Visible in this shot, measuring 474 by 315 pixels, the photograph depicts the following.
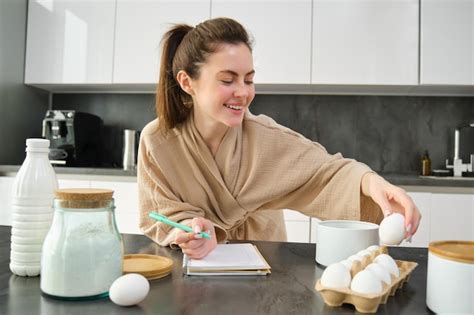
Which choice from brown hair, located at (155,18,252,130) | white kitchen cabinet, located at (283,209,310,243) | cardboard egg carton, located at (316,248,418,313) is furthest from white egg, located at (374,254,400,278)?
white kitchen cabinet, located at (283,209,310,243)

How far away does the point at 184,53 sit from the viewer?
→ 1383 mm

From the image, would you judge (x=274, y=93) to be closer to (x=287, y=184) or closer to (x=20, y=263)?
(x=287, y=184)

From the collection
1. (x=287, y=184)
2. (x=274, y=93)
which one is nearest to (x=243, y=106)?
(x=287, y=184)

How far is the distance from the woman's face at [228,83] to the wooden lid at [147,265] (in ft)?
1.70

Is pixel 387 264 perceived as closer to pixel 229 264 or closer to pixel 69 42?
pixel 229 264

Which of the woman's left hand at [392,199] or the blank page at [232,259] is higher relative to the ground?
the woman's left hand at [392,199]

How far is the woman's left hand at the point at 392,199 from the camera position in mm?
935

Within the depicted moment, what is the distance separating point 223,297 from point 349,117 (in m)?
2.69

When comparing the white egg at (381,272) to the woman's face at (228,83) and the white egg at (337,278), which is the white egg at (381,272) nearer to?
the white egg at (337,278)

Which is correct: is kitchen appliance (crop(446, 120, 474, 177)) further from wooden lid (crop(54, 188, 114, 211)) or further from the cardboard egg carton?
wooden lid (crop(54, 188, 114, 211))

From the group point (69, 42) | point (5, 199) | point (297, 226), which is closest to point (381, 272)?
point (297, 226)

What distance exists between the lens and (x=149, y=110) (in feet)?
11.2

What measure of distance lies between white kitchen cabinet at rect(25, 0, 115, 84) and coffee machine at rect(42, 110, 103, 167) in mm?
267

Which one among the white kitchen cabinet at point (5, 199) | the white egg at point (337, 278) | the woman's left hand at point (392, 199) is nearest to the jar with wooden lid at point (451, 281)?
the white egg at point (337, 278)
